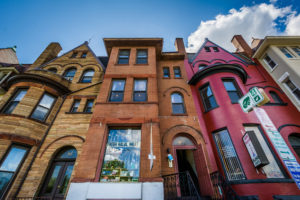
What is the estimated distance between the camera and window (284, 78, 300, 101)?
1009cm

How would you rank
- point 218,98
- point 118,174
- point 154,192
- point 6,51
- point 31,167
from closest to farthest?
point 154,192 < point 118,174 < point 31,167 < point 218,98 < point 6,51

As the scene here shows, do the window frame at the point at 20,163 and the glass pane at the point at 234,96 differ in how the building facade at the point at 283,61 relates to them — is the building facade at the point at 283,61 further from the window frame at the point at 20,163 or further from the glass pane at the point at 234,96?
the window frame at the point at 20,163

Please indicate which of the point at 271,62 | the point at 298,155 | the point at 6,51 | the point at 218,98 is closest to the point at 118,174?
the point at 218,98

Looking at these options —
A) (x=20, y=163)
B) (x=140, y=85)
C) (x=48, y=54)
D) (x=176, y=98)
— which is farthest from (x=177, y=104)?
(x=48, y=54)

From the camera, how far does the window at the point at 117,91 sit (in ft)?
28.3

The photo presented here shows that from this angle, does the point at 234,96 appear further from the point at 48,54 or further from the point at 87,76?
the point at 48,54

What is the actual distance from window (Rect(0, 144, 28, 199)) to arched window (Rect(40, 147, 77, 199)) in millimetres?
1464

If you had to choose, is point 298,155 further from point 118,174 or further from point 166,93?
point 118,174

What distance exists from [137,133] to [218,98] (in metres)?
5.66

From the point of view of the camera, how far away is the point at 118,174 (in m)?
6.16

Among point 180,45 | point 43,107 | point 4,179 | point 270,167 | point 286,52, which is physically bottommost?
point 4,179

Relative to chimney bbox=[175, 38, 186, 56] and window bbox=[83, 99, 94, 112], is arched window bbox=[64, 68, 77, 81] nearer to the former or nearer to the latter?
window bbox=[83, 99, 94, 112]

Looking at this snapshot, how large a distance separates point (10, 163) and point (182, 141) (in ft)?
29.6

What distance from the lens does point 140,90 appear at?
9047 mm
